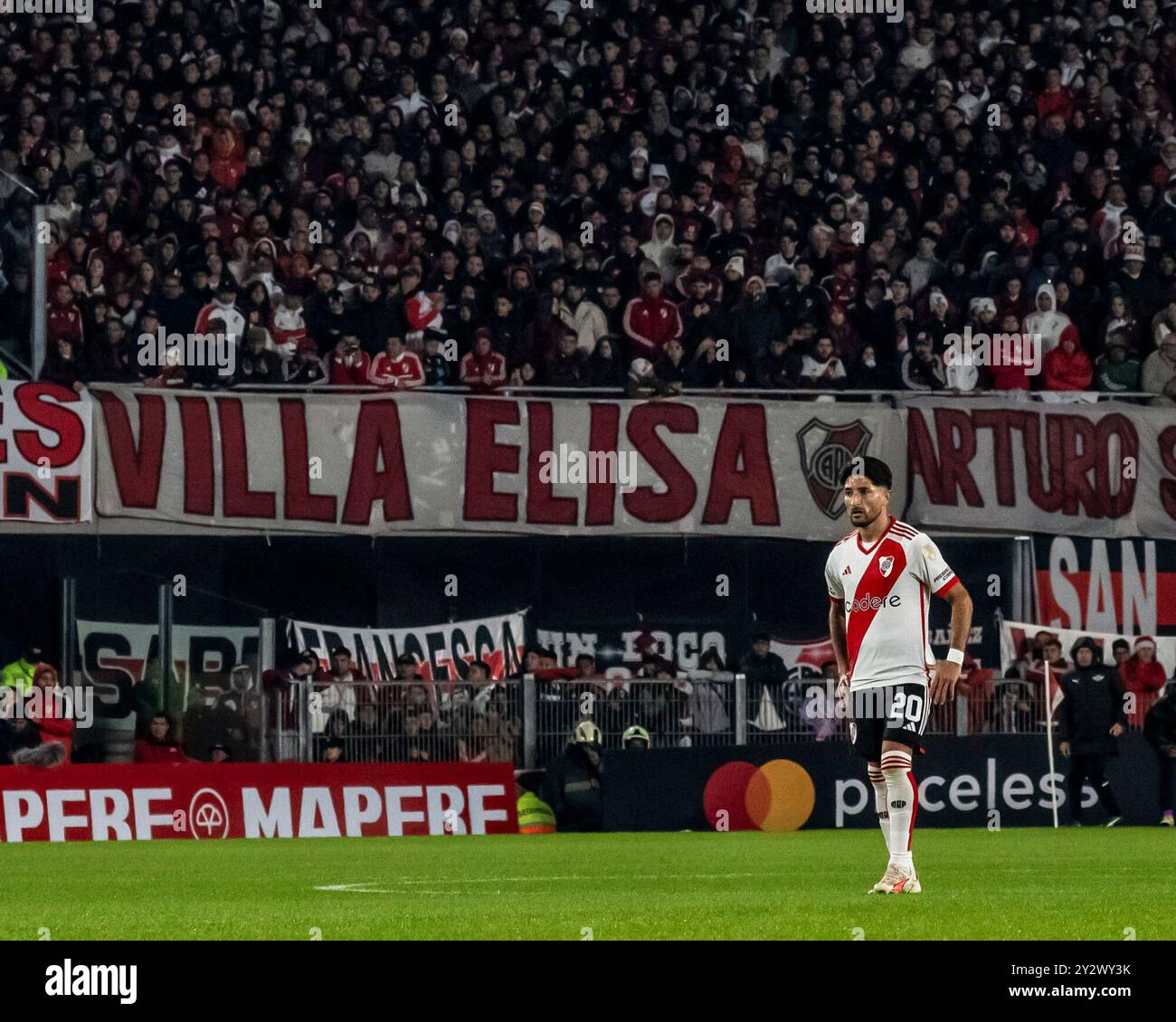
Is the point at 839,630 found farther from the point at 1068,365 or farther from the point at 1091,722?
the point at 1068,365

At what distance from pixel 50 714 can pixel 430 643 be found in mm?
5217

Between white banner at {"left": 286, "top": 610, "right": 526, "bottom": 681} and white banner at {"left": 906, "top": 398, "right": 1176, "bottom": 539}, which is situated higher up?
white banner at {"left": 906, "top": 398, "right": 1176, "bottom": 539}

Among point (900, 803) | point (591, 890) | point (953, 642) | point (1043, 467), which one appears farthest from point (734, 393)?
point (900, 803)

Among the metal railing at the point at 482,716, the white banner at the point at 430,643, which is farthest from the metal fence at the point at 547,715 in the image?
the white banner at the point at 430,643

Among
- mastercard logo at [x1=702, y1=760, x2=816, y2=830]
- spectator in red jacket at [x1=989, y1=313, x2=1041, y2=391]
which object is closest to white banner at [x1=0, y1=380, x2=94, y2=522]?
mastercard logo at [x1=702, y1=760, x2=816, y2=830]

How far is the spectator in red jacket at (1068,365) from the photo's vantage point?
1125 inches

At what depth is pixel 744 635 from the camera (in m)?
29.3

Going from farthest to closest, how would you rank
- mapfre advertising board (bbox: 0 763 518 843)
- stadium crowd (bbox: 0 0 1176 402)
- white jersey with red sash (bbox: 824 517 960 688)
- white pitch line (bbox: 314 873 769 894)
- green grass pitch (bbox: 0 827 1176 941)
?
1. stadium crowd (bbox: 0 0 1176 402)
2. mapfre advertising board (bbox: 0 763 518 843)
3. white pitch line (bbox: 314 873 769 894)
4. white jersey with red sash (bbox: 824 517 960 688)
5. green grass pitch (bbox: 0 827 1176 941)

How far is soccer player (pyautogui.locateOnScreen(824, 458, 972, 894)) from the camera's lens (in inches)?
485

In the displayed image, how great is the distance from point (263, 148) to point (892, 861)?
18259 millimetres

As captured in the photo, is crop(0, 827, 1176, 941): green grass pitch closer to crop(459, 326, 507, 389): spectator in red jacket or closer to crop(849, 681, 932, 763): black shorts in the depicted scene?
crop(849, 681, 932, 763): black shorts

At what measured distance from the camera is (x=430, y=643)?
28.3 meters

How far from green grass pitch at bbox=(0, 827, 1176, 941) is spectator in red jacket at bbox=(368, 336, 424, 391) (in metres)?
6.64
